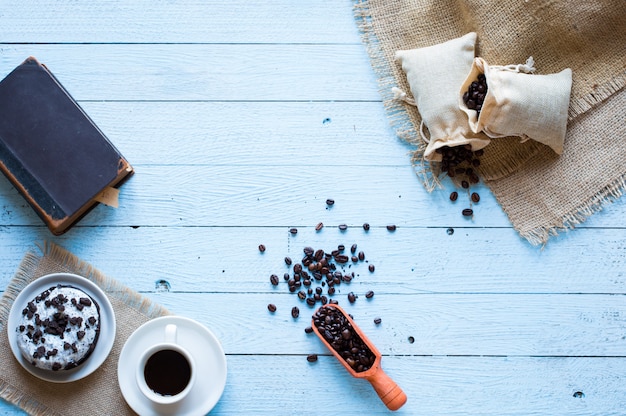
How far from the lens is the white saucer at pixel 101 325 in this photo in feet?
4.90

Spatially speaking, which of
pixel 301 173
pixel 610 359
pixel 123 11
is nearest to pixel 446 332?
pixel 610 359

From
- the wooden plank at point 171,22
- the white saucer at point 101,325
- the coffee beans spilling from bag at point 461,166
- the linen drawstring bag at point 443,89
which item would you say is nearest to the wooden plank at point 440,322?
the white saucer at point 101,325

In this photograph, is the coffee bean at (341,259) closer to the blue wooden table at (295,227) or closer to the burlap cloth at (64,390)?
the blue wooden table at (295,227)

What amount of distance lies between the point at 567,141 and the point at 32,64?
134cm

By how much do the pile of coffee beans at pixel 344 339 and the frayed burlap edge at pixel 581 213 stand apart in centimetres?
49

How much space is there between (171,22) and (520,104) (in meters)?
0.90

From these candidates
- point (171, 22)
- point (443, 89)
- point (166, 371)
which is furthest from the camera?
point (171, 22)

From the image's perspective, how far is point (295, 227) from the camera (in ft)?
5.26

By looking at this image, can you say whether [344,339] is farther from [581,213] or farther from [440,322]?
[581,213]

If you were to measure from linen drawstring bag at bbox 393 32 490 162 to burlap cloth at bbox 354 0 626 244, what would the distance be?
0.18 feet

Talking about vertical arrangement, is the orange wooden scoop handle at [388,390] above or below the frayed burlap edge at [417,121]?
below

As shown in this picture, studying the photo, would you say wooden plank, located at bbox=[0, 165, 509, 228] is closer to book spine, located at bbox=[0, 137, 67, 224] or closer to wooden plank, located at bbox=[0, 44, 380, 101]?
book spine, located at bbox=[0, 137, 67, 224]

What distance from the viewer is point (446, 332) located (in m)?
1.57

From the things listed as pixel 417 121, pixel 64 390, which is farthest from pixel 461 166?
pixel 64 390
